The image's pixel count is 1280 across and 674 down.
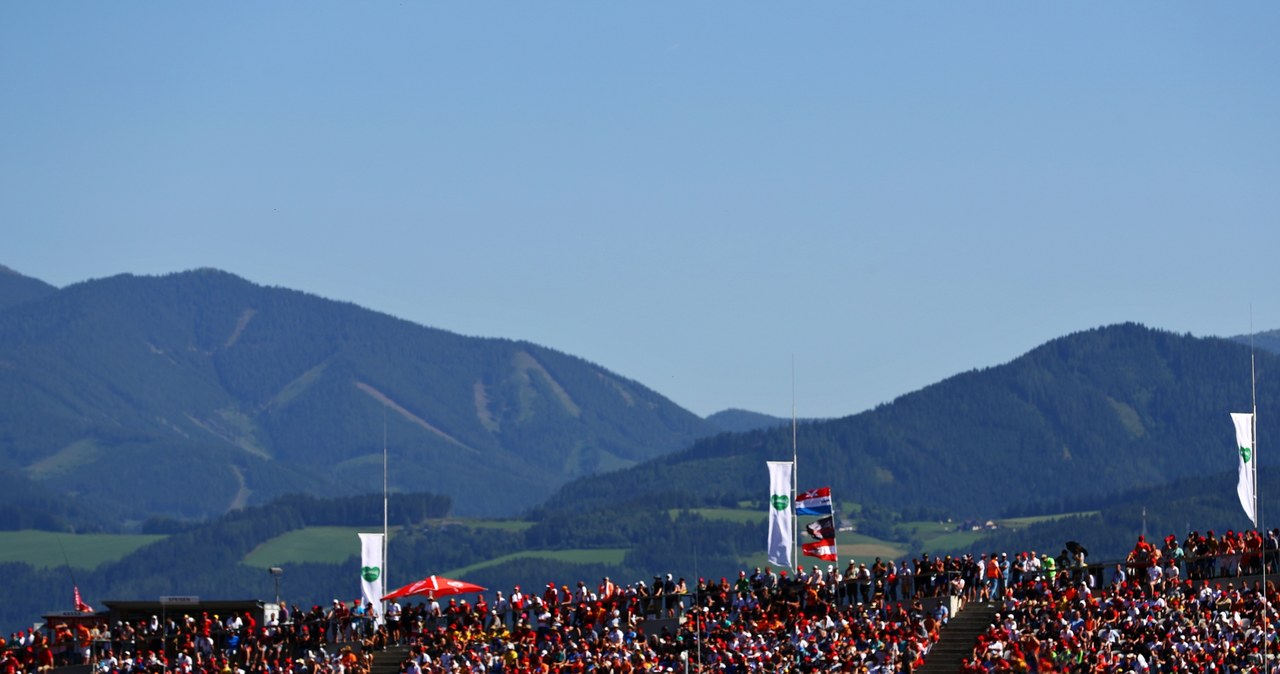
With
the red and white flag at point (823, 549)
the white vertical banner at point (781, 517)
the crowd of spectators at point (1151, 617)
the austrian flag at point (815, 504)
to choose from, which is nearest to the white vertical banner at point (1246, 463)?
the crowd of spectators at point (1151, 617)

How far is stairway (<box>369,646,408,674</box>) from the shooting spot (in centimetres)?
7044

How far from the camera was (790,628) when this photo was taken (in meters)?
64.9

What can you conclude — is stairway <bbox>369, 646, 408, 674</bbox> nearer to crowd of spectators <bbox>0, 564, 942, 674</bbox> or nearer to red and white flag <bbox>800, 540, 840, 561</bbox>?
crowd of spectators <bbox>0, 564, 942, 674</bbox>

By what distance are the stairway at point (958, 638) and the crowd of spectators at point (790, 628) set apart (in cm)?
34

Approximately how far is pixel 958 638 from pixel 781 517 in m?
9.90

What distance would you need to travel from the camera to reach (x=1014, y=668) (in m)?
56.3

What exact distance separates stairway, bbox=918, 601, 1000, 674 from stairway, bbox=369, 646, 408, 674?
16423mm

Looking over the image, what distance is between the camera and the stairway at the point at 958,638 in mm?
60375

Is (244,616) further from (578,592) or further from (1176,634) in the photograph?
(1176,634)


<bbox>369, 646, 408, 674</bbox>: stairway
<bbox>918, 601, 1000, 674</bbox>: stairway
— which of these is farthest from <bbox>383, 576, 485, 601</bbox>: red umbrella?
<bbox>918, 601, 1000, 674</bbox>: stairway

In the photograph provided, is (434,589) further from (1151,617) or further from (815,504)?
(1151,617)

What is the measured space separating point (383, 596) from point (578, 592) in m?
8.49

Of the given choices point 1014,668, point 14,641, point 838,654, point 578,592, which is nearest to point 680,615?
point 578,592

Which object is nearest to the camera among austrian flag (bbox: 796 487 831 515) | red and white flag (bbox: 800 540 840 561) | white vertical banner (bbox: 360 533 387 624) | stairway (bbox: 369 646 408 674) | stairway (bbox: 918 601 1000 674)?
stairway (bbox: 918 601 1000 674)
